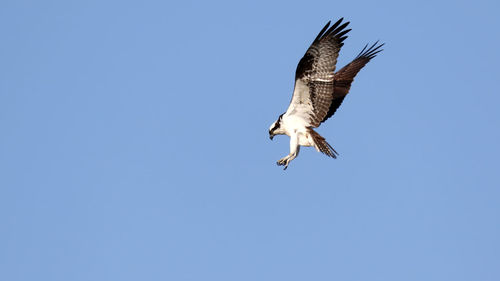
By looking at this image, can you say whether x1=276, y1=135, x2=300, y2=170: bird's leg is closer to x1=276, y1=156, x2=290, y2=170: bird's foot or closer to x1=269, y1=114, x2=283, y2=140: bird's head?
x1=276, y1=156, x2=290, y2=170: bird's foot

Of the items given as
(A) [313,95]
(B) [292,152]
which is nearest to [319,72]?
(A) [313,95]

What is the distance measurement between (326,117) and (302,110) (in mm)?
1412

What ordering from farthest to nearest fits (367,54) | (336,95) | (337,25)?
(367,54)
(336,95)
(337,25)

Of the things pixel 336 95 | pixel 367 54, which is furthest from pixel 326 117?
pixel 367 54

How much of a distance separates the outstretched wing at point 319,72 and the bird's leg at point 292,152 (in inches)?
27.8

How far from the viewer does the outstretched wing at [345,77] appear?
17392 millimetres

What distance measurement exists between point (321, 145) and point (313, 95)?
3.40ft

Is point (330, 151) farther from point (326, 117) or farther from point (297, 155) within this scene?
point (326, 117)

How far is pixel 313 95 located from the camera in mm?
15328

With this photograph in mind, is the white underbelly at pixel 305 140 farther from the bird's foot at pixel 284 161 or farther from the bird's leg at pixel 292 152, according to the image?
the bird's foot at pixel 284 161

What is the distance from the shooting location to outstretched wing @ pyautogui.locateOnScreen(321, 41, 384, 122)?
17392 mm

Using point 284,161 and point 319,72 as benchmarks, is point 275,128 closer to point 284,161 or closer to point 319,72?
point 284,161

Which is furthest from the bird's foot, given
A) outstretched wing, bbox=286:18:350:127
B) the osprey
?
outstretched wing, bbox=286:18:350:127

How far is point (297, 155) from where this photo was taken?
51.4 feet
